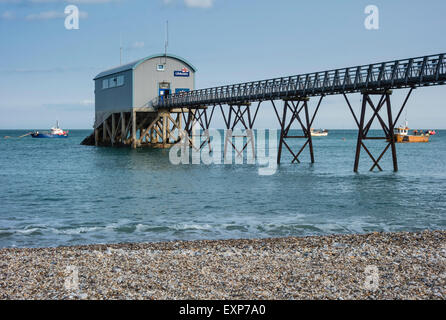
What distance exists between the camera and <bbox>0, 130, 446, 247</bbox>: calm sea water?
13313 mm

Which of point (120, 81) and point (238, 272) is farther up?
point (120, 81)

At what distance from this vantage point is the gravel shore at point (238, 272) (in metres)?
6.98

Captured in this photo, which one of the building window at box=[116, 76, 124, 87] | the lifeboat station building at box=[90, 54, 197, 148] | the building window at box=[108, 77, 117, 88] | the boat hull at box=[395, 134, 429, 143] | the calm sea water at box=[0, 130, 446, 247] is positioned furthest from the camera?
the boat hull at box=[395, 134, 429, 143]

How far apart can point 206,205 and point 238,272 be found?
32.4 feet

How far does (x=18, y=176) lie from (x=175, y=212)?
16.7m

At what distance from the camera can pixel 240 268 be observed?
8.25 meters

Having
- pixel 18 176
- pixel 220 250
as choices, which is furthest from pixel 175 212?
pixel 18 176

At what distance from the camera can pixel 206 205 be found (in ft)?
58.5

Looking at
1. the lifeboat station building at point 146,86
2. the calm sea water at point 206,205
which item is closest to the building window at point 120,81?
the lifeboat station building at point 146,86

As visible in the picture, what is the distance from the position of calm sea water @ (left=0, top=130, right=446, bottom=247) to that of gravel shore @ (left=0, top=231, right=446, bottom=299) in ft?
8.75

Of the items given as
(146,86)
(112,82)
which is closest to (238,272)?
(146,86)

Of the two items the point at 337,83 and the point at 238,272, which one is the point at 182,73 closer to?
the point at 337,83

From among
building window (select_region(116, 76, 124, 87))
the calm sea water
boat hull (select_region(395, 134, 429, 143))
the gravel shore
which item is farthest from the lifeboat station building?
boat hull (select_region(395, 134, 429, 143))

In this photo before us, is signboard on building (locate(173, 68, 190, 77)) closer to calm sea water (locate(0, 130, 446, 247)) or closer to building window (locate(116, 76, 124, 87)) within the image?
building window (locate(116, 76, 124, 87))
